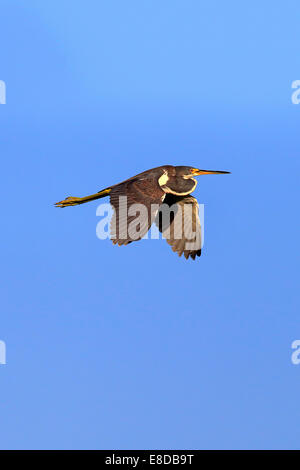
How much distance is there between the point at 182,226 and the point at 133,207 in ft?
10.1

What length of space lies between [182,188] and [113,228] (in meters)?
2.95

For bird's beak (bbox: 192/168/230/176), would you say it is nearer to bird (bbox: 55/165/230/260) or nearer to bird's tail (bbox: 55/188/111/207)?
bird (bbox: 55/165/230/260)

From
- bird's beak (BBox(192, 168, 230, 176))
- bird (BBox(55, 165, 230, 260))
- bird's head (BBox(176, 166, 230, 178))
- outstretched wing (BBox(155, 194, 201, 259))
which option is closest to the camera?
bird (BBox(55, 165, 230, 260))

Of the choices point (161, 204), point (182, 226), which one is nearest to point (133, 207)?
point (161, 204)

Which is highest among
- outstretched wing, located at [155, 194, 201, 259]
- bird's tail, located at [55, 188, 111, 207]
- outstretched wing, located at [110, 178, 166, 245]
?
bird's tail, located at [55, 188, 111, 207]

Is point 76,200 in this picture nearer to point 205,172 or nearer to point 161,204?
point 161,204

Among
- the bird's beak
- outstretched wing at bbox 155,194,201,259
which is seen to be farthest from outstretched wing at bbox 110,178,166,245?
outstretched wing at bbox 155,194,201,259

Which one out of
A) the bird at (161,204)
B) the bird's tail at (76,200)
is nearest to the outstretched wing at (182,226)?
the bird at (161,204)

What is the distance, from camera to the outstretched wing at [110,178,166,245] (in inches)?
707

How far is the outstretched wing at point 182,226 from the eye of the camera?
21328mm

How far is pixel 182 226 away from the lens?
843 inches
